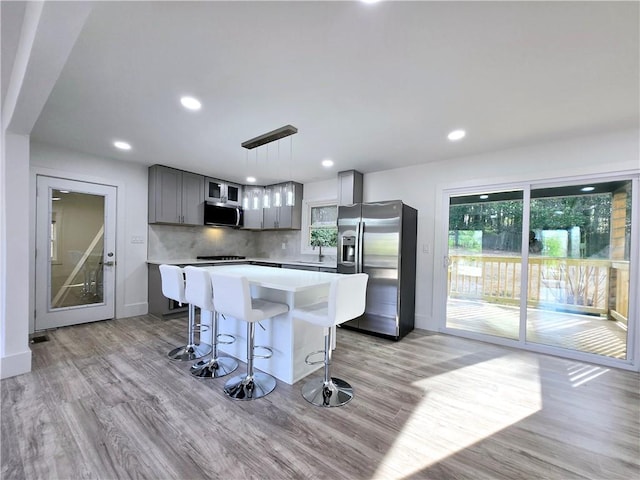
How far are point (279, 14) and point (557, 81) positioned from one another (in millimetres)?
2008

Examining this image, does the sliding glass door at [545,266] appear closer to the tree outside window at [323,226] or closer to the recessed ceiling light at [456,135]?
the recessed ceiling light at [456,135]

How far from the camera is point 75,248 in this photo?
150 inches

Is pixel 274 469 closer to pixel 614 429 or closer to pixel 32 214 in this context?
pixel 614 429

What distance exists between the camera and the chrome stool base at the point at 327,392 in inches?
82.3

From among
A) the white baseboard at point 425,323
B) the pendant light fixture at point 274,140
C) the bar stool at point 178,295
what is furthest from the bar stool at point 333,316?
the white baseboard at point 425,323

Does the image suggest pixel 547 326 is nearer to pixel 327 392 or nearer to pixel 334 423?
pixel 327 392

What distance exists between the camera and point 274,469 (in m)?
1.49

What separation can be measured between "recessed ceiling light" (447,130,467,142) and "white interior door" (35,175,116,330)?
4677 mm

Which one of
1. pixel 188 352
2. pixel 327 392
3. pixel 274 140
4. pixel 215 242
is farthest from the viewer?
pixel 215 242

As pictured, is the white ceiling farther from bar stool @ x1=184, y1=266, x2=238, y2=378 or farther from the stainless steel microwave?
the stainless steel microwave

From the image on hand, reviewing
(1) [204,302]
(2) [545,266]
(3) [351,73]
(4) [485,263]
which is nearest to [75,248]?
(1) [204,302]

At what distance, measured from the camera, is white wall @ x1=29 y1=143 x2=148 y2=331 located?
12.3 ft

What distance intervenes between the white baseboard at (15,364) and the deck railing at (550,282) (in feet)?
15.5

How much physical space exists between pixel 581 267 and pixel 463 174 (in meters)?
1.70
